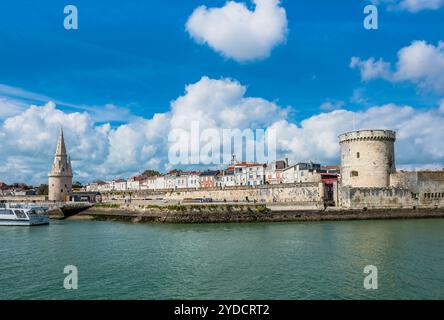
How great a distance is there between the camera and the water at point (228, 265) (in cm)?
1241

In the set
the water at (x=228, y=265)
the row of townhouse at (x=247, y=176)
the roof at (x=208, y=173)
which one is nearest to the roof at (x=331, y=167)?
the row of townhouse at (x=247, y=176)

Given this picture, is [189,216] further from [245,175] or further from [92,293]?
[245,175]

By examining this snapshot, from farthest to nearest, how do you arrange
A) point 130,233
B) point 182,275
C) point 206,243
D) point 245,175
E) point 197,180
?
1. point 197,180
2. point 245,175
3. point 130,233
4. point 206,243
5. point 182,275

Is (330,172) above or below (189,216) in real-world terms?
above

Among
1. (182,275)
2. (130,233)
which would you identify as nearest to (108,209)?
(130,233)

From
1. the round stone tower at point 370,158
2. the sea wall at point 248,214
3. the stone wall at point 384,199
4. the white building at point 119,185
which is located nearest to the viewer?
the sea wall at point 248,214

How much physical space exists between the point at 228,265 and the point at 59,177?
4594 cm

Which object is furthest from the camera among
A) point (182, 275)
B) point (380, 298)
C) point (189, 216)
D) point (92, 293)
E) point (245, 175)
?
point (245, 175)

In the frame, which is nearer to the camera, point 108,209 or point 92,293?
Answer: point 92,293

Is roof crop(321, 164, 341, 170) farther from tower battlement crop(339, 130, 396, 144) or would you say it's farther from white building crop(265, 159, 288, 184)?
tower battlement crop(339, 130, 396, 144)

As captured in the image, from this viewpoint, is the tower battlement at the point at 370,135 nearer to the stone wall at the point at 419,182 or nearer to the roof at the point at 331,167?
the stone wall at the point at 419,182

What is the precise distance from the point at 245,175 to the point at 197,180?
539 inches

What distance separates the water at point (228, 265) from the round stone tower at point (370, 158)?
46.6ft

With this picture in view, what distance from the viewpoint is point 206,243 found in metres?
21.7
